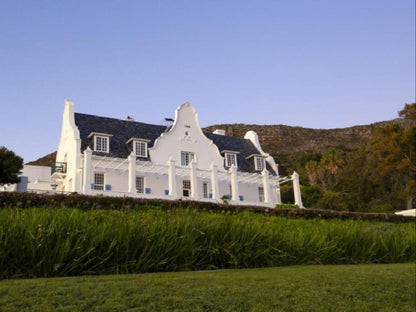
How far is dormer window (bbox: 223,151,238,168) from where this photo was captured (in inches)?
1383

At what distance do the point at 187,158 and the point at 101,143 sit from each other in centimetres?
Answer: 663

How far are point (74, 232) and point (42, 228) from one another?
494mm

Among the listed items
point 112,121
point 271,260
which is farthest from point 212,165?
point 271,260

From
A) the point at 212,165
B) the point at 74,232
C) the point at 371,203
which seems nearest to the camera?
the point at 74,232

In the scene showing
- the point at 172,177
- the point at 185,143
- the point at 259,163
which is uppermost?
the point at 185,143

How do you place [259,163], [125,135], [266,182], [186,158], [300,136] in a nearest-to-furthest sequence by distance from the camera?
[125,135] < [266,182] < [186,158] < [259,163] < [300,136]

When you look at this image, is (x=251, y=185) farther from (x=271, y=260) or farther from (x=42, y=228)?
(x=42, y=228)

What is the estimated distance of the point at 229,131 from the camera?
90.4 metres

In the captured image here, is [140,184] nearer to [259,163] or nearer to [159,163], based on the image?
[159,163]

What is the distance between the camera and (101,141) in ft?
101

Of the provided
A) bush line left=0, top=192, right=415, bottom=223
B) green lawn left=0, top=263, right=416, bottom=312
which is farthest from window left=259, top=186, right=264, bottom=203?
green lawn left=0, top=263, right=416, bottom=312

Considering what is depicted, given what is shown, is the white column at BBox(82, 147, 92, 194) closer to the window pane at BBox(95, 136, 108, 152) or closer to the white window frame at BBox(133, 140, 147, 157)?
the window pane at BBox(95, 136, 108, 152)

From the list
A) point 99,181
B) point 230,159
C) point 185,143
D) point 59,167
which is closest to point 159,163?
point 185,143

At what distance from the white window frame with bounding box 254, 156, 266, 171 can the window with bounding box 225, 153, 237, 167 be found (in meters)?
1.96
